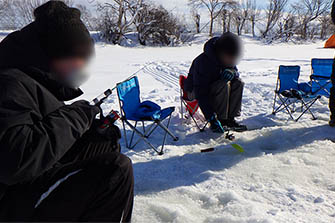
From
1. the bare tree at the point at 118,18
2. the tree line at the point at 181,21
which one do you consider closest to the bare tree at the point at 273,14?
the tree line at the point at 181,21

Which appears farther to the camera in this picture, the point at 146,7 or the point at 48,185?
the point at 146,7

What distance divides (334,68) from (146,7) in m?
18.6

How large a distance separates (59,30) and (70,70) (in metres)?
0.22

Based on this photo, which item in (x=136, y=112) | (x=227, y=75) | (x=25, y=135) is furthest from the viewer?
(x=227, y=75)

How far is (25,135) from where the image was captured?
1.00 m

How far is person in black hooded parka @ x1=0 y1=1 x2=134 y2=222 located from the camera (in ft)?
3.32

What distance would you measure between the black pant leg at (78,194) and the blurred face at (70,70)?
0.46m

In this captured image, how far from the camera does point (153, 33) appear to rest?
64.6 feet

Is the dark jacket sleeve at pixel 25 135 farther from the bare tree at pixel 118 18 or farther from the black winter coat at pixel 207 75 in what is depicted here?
the bare tree at pixel 118 18

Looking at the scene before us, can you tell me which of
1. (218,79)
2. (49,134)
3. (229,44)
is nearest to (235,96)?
(218,79)

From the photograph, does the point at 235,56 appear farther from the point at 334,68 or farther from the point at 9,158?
the point at 9,158

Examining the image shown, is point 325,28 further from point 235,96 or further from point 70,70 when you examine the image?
point 70,70

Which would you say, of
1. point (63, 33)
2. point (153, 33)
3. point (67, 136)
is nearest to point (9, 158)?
point (67, 136)

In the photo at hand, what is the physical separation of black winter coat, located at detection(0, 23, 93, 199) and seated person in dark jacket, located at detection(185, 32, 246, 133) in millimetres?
2113
